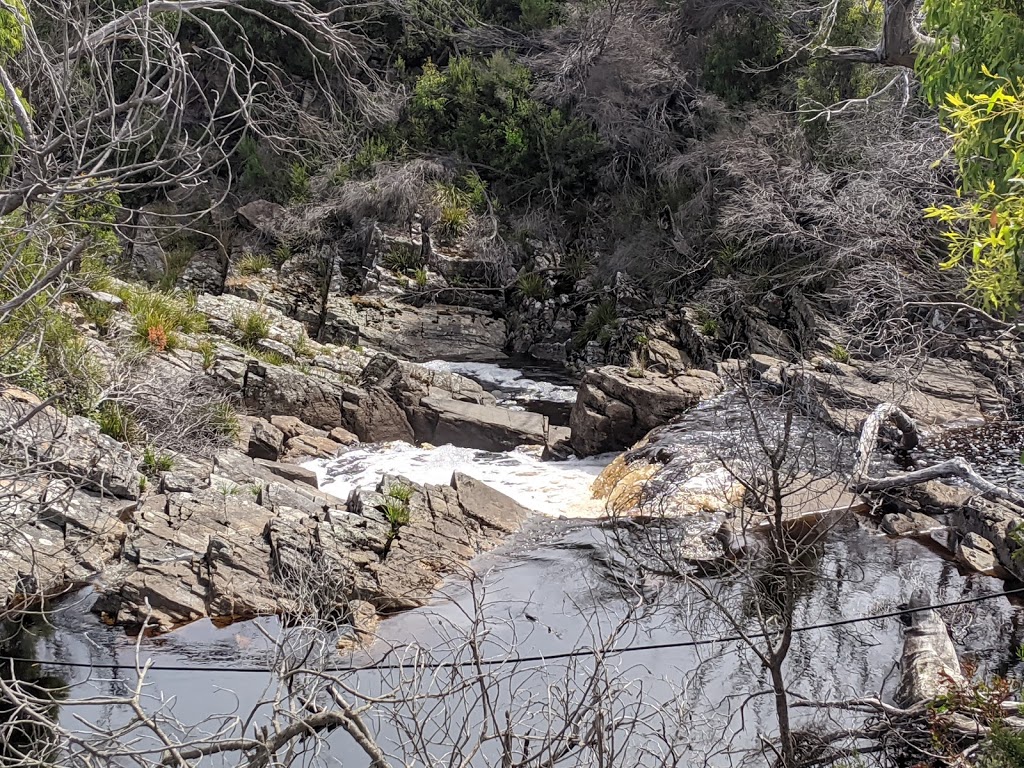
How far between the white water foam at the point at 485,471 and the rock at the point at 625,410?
32 cm

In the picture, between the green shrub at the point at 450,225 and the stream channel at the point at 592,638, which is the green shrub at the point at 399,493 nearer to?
the stream channel at the point at 592,638

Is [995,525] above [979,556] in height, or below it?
above

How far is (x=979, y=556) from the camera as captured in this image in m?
9.59

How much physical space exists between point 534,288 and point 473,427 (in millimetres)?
7230

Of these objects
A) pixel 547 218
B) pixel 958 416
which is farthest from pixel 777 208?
pixel 547 218

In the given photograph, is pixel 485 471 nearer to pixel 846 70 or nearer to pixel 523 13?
pixel 846 70

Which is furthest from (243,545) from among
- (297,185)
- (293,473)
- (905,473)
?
(297,185)

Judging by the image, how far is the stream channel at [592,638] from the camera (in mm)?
7082

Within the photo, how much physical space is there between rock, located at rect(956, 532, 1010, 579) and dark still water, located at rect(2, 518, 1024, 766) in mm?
151

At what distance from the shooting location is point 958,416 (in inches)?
529

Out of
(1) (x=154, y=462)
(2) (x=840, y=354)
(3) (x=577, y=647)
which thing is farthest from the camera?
(2) (x=840, y=354)

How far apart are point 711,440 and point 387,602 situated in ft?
17.8

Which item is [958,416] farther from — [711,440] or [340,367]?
[340,367]

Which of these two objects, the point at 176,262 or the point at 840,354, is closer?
the point at 840,354
